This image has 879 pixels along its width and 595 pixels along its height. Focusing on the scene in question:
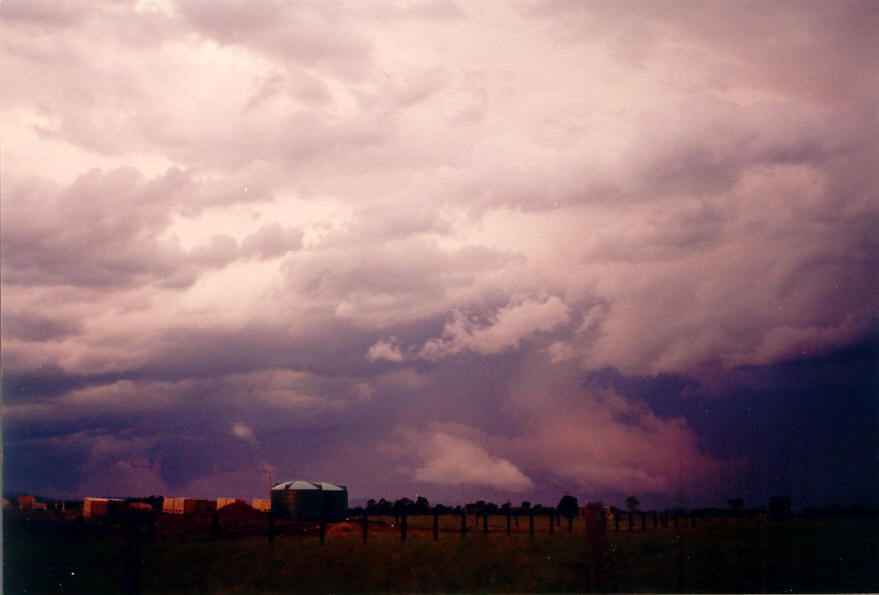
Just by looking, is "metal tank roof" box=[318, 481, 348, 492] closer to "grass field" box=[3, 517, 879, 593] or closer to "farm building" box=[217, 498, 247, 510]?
"farm building" box=[217, 498, 247, 510]

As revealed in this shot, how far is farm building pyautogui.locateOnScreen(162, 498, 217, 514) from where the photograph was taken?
24875 mm

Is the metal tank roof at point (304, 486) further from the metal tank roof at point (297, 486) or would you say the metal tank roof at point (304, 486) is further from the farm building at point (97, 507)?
the farm building at point (97, 507)

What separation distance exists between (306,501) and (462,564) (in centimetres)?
1574

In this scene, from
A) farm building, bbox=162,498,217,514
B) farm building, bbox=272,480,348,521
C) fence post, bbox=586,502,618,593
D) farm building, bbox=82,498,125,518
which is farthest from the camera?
farm building, bbox=272,480,348,521

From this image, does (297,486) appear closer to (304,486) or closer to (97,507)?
(304,486)

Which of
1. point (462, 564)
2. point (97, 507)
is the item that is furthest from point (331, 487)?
point (462, 564)

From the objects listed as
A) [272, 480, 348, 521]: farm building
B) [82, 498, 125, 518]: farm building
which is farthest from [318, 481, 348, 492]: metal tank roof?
[82, 498, 125, 518]: farm building

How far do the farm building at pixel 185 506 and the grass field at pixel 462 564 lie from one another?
32.8 ft

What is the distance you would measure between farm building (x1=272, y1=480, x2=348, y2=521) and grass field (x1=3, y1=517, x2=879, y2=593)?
13.1 meters

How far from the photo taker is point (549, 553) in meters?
14.4

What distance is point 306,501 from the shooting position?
27938 mm

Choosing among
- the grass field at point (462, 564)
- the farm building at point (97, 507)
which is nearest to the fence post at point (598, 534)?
the grass field at point (462, 564)

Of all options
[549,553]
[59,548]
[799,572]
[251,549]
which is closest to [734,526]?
[799,572]

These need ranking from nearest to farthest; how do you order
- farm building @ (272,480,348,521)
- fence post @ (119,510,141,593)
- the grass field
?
fence post @ (119,510,141,593) < the grass field < farm building @ (272,480,348,521)
